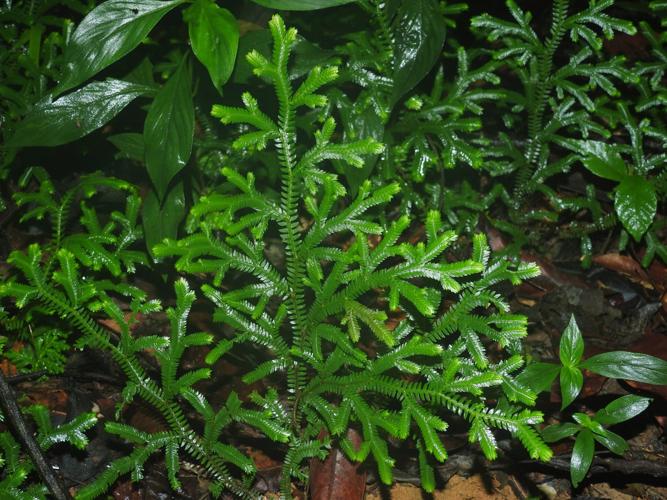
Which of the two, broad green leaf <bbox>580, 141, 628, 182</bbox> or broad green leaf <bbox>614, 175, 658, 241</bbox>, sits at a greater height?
broad green leaf <bbox>580, 141, 628, 182</bbox>

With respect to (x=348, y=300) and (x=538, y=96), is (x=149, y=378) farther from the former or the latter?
(x=538, y=96)

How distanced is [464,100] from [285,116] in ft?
5.00

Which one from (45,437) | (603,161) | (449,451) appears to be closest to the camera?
(45,437)

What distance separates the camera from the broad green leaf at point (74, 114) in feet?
9.02

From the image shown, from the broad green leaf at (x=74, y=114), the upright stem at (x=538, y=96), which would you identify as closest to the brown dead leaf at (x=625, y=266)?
the upright stem at (x=538, y=96)

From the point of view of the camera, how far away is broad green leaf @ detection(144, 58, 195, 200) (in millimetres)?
2496

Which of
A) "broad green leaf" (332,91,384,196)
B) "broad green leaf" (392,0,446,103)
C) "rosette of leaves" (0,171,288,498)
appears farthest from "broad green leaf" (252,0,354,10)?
"rosette of leaves" (0,171,288,498)

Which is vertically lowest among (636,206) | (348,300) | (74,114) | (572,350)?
(572,350)

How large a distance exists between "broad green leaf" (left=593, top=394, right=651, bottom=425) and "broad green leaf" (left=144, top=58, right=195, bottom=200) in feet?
6.29

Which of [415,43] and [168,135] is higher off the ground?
[415,43]

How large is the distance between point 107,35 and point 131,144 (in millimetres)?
738

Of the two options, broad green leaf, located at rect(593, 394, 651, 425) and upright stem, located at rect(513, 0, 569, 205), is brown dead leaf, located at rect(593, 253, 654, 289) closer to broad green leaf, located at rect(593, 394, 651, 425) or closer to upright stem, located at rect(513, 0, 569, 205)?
upright stem, located at rect(513, 0, 569, 205)

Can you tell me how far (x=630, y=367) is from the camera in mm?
2549

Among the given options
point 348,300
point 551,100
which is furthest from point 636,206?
point 348,300
